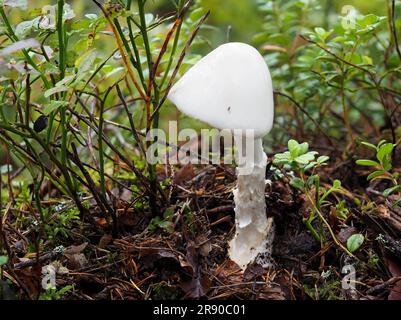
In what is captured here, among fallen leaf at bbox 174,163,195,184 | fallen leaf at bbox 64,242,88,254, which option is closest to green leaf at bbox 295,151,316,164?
fallen leaf at bbox 174,163,195,184

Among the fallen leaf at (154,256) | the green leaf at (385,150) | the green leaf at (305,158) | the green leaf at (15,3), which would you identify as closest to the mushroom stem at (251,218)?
the green leaf at (305,158)

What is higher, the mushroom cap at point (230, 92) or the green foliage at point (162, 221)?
the mushroom cap at point (230, 92)

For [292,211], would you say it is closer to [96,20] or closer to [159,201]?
[159,201]

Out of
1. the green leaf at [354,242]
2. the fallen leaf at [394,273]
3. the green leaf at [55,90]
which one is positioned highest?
the green leaf at [55,90]

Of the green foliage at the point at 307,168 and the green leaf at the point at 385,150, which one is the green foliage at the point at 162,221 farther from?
the green leaf at the point at 385,150

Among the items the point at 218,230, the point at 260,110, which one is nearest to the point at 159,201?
the point at 218,230

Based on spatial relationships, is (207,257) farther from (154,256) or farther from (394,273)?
(394,273)
